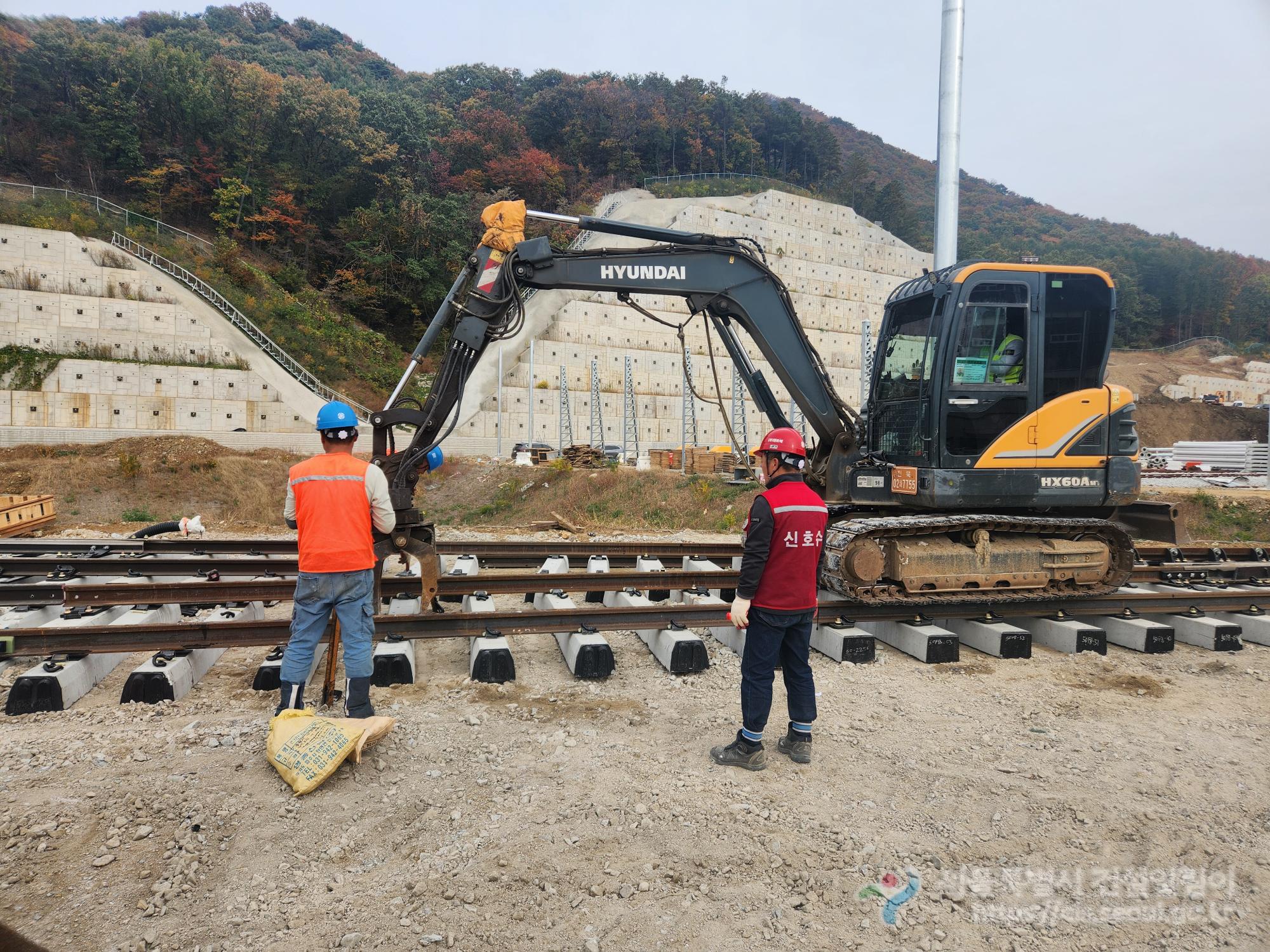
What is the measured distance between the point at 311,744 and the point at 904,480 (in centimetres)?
554

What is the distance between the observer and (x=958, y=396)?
21.1ft

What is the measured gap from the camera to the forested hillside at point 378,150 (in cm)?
4150

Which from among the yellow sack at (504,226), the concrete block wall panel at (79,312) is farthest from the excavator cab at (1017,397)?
the concrete block wall panel at (79,312)

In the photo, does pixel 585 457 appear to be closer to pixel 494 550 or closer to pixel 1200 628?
pixel 494 550

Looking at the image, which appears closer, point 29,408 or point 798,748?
point 798,748

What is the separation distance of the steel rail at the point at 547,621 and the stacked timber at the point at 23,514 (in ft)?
32.6

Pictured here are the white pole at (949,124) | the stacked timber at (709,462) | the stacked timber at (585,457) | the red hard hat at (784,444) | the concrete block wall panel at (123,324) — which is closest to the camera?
the red hard hat at (784,444)

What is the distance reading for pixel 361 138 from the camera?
47.8 metres

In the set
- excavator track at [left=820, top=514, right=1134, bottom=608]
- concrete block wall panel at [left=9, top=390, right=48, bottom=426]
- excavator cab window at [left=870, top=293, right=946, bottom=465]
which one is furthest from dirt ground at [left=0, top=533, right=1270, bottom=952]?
concrete block wall panel at [left=9, top=390, right=48, bottom=426]

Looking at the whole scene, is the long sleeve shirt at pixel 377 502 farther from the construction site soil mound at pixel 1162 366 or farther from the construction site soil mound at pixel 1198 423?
the construction site soil mound at pixel 1162 366

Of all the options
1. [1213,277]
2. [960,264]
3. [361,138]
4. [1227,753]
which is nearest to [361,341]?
[361,138]

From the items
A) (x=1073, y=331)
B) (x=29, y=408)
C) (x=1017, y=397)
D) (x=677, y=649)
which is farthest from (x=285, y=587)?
(x=29, y=408)

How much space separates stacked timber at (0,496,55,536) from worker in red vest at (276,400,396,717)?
12.0 m

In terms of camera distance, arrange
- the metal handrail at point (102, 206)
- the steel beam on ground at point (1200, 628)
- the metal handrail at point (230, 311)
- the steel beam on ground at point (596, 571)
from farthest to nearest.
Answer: the metal handrail at point (102, 206) → the metal handrail at point (230, 311) → the steel beam on ground at point (596, 571) → the steel beam on ground at point (1200, 628)
